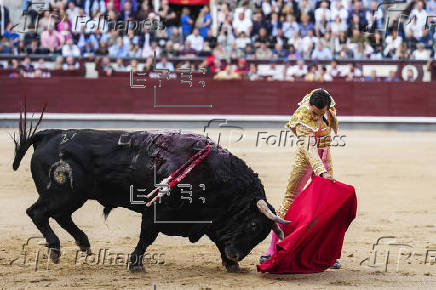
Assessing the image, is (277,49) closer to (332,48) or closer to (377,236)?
(332,48)

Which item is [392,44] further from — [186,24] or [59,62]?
[59,62]

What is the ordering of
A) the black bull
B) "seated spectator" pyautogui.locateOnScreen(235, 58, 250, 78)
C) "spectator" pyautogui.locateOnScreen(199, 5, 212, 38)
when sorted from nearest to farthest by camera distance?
the black bull < "spectator" pyautogui.locateOnScreen(199, 5, 212, 38) < "seated spectator" pyautogui.locateOnScreen(235, 58, 250, 78)

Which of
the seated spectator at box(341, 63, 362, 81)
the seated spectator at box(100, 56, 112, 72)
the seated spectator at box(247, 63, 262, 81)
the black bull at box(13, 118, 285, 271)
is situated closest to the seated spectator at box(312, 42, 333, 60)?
the seated spectator at box(341, 63, 362, 81)

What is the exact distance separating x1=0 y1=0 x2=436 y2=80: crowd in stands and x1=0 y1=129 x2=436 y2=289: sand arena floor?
488 centimetres

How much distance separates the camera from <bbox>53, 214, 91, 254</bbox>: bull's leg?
5230 millimetres

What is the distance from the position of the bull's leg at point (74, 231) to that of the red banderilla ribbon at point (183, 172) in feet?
2.06

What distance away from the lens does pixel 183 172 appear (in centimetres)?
497

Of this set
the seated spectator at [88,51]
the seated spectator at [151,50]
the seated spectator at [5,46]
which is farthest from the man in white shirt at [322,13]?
the seated spectator at [5,46]

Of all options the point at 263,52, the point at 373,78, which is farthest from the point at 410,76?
the point at 263,52

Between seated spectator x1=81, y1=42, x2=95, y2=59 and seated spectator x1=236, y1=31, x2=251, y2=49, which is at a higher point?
seated spectator x1=236, y1=31, x2=251, y2=49

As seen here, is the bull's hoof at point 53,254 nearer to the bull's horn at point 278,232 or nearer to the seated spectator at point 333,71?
the bull's horn at point 278,232

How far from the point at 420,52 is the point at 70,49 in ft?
19.5

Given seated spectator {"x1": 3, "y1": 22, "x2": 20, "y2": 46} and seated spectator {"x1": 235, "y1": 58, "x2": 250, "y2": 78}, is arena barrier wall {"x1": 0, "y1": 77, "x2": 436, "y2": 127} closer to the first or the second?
seated spectator {"x1": 235, "y1": 58, "x2": 250, "y2": 78}

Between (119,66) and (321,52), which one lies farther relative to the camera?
(119,66)
